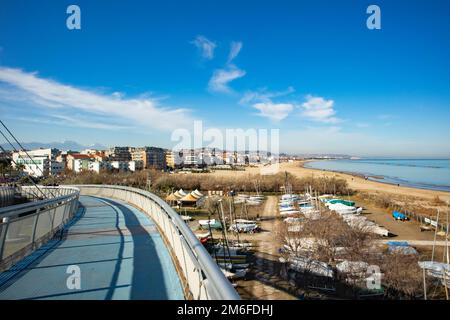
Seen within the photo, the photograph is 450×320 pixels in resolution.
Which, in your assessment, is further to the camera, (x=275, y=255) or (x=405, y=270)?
(x=275, y=255)

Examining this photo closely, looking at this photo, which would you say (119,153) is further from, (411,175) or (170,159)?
(411,175)

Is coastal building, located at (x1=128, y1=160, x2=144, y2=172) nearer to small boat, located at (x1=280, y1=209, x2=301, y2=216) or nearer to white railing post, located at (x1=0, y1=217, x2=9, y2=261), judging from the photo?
small boat, located at (x1=280, y1=209, x2=301, y2=216)

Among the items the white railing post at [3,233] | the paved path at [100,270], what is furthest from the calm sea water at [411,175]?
the white railing post at [3,233]

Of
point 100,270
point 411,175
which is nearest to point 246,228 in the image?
point 100,270

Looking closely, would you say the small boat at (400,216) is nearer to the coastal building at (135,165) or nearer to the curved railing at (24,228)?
the curved railing at (24,228)

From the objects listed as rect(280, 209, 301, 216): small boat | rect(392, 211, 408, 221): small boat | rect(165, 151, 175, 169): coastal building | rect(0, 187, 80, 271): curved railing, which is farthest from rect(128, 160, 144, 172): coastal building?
rect(0, 187, 80, 271): curved railing

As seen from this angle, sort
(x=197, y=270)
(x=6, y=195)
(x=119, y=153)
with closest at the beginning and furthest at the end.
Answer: (x=197, y=270), (x=6, y=195), (x=119, y=153)
